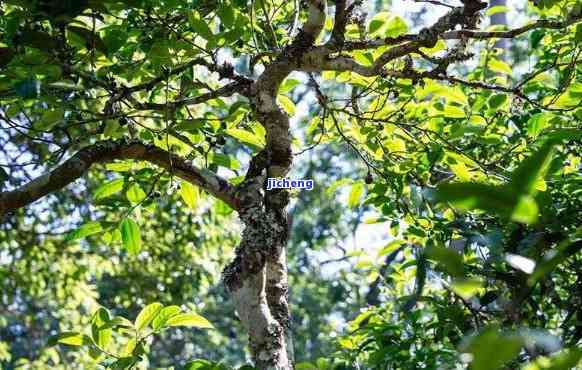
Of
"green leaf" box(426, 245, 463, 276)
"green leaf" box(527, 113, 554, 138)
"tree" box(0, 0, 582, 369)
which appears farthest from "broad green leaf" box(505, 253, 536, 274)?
"green leaf" box(527, 113, 554, 138)

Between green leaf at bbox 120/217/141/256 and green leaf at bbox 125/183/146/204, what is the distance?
0.23ft

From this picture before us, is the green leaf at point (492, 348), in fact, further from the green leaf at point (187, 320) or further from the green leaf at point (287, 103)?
the green leaf at point (287, 103)

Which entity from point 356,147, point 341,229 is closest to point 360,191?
point 356,147

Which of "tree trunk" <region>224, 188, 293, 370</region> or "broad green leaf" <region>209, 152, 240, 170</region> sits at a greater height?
"broad green leaf" <region>209, 152, 240, 170</region>

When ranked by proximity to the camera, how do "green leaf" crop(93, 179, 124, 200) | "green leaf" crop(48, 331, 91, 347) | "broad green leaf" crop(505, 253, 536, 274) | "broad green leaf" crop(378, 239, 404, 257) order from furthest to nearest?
"broad green leaf" crop(378, 239, 404, 257), "green leaf" crop(93, 179, 124, 200), "green leaf" crop(48, 331, 91, 347), "broad green leaf" crop(505, 253, 536, 274)

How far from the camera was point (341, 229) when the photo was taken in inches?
436

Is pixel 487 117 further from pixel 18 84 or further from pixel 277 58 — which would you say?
pixel 18 84

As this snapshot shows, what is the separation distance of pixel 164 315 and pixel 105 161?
0.50 meters

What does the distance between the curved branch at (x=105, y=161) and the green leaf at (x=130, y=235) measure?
19 centimetres

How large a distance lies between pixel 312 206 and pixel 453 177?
937cm

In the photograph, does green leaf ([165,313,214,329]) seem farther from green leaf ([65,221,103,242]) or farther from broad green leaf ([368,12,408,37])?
broad green leaf ([368,12,408,37])

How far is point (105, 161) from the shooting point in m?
1.92

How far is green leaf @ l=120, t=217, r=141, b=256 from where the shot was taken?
2.01 meters

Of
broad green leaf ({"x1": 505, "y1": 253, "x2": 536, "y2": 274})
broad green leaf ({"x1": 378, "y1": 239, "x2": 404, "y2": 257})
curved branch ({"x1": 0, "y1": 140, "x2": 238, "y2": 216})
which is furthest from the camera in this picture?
broad green leaf ({"x1": 378, "y1": 239, "x2": 404, "y2": 257})
